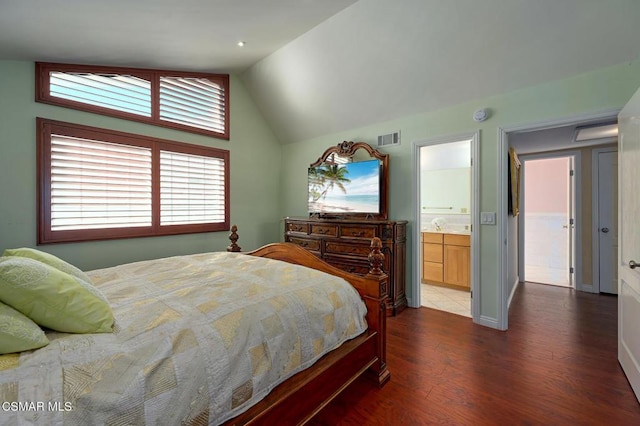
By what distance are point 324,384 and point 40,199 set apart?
3.12m

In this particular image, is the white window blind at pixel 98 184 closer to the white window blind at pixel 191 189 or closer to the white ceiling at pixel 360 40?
the white window blind at pixel 191 189

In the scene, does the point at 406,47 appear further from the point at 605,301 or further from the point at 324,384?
the point at 605,301

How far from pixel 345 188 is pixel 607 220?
3.89m

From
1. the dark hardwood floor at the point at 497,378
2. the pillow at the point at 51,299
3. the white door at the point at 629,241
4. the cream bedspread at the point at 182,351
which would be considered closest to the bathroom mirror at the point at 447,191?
the dark hardwood floor at the point at 497,378

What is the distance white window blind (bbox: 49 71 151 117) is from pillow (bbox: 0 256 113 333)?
102 inches

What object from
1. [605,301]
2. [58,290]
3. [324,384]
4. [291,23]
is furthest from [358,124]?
[605,301]

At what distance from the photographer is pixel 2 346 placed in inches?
34.1

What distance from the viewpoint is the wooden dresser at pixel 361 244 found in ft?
10.6

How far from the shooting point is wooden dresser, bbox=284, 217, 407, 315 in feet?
10.6

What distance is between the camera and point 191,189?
12.3 feet

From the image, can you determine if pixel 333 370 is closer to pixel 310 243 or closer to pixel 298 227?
pixel 310 243

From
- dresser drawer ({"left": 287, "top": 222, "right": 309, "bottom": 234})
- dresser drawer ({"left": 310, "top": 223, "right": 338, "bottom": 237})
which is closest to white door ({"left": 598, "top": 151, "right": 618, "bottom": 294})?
dresser drawer ({"left": 310, "top": 223, "right": 338, "bottom": 237})

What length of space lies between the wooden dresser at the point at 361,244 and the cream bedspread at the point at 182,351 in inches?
59.9
